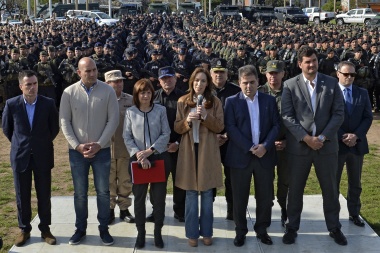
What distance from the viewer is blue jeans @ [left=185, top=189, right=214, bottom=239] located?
5777mm

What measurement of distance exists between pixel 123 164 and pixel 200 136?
1.22 metres

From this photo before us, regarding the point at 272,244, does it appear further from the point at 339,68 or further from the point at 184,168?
the point at 339,68

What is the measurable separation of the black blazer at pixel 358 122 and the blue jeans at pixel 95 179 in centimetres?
248

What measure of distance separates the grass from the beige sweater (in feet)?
4.83

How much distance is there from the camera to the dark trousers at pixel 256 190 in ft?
19.0

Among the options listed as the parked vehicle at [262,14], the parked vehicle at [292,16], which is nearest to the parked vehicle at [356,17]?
the parked vehicle at [292,16]

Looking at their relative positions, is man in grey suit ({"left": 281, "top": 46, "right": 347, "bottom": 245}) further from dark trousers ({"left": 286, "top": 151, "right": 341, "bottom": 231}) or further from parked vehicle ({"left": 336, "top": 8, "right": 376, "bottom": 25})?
parked vehicle ({"left": 336, "top": 8, "right": 376, "bottom": 25})

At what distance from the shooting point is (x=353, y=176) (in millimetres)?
6387

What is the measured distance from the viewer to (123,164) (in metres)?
6.53

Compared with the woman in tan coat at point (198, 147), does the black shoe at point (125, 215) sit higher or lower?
lower

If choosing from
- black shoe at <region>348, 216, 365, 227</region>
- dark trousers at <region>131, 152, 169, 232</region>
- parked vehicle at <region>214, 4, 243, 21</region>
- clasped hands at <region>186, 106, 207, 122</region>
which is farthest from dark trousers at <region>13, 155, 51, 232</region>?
parked vehicle at <region>214, 4, 243, 21</region>

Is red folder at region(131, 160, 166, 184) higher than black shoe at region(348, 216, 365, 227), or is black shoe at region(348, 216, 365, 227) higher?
red folder at region(131, 160, 166, 184)

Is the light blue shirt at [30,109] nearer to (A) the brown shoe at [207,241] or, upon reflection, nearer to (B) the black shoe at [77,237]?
(B) the black shoe at [77,237]

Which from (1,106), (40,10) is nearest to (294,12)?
(40,10)
